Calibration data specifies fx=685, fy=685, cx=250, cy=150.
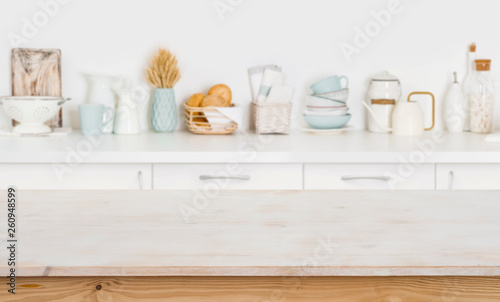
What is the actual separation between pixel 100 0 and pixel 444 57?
151cm

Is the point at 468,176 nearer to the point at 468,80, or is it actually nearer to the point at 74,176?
the point at 468,80

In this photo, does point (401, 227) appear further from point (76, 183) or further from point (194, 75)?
point (194, 75)

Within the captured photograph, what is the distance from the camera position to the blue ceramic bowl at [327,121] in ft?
9.29

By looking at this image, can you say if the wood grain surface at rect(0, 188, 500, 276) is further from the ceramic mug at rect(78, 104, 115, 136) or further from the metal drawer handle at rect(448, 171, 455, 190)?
the ceramic mug at rect(78, 104, 115, 136)

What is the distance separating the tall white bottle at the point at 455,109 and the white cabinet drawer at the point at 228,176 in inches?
36.3

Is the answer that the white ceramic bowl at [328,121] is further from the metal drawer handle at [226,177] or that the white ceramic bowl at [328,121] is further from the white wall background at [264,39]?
the metal drawer handle at [226,177]

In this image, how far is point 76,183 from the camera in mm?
2381

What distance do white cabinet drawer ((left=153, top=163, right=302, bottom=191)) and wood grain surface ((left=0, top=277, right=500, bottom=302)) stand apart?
1370 millimetres

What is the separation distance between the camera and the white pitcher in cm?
279

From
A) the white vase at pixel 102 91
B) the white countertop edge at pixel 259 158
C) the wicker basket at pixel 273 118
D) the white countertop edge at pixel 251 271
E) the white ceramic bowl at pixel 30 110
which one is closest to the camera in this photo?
the white countertop edge at pixel 251 271

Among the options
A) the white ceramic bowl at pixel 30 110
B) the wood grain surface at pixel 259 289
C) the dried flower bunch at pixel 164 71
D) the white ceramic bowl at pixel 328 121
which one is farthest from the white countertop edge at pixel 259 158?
the wood grain surface at pixel 259 289

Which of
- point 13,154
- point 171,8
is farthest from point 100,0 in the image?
point 13,154

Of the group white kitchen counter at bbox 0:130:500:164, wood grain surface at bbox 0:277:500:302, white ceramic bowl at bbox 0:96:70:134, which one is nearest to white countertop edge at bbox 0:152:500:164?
white kitchen counter at bbox 0:130:500:164

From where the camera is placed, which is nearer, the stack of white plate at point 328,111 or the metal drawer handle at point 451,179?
the metal drawer handle at point 451,179
